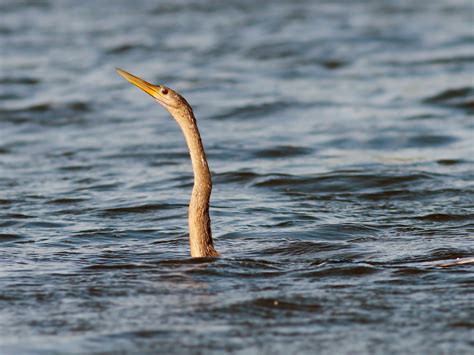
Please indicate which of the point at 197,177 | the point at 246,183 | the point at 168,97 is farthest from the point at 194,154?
the point at 246,183

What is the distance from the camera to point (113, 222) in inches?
418

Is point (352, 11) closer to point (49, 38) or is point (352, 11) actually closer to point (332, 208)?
point (49, 38)

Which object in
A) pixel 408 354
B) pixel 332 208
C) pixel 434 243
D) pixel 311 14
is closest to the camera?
pixel 408 354

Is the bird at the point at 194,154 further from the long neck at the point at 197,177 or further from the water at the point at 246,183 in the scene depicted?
the water at the point at 246,183

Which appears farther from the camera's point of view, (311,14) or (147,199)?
(311,14)

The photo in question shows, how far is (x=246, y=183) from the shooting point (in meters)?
12.6

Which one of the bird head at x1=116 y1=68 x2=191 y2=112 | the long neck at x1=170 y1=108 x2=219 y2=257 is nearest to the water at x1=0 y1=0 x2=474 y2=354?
the long neck at x1=170 y1=108 x2=219 y2=257

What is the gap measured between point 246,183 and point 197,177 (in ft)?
14.3

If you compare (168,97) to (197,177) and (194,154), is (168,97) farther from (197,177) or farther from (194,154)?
(197,177)

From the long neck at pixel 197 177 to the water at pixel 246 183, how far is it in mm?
322

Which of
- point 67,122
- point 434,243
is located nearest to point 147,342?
point 434,243

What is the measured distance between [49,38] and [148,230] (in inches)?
555

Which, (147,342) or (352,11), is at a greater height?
(352,11)

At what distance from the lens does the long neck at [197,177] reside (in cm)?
818
